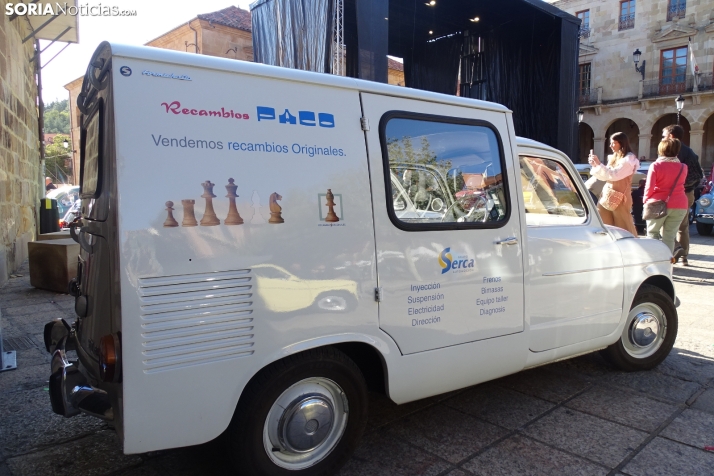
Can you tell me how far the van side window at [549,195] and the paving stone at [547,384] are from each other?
1255 millimetres

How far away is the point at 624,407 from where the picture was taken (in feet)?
11.6

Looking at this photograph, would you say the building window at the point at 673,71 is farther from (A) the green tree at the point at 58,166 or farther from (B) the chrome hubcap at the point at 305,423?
(A) the green tree at the point at 58,166

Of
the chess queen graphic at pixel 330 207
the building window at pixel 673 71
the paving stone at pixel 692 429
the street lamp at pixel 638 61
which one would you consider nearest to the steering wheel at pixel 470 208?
the chess queen graphic at pixel 330 207

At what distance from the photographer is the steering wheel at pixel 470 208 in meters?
3.05

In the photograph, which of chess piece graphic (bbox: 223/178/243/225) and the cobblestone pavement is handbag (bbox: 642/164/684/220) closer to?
the cobblestone pavement

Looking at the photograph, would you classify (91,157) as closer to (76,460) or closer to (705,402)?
(76,460)

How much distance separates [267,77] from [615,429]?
294cm

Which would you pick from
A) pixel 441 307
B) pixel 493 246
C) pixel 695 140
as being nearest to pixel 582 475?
pixel 441 307

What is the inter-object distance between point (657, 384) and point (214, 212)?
11.9 feet

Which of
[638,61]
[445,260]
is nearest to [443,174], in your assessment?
[445,260]

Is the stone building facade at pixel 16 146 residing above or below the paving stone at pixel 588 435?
above

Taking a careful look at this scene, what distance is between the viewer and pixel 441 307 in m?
2.90

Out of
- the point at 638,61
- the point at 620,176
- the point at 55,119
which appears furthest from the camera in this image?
the point at 55,119

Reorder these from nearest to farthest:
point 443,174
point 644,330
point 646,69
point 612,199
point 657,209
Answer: point 443,174, point 644,330, point 612,199, point 657,209, point 646,69
